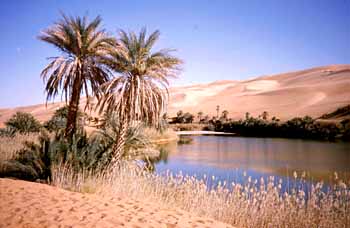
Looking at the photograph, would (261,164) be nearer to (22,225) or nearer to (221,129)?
(22,225)

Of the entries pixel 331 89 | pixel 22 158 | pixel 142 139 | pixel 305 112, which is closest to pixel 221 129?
pixel 305 112

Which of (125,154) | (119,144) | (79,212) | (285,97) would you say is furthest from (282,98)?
(79,212)

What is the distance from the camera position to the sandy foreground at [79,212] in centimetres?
484

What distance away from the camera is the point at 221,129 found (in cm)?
6147

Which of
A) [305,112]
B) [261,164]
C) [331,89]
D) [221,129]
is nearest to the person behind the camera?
[261,164]

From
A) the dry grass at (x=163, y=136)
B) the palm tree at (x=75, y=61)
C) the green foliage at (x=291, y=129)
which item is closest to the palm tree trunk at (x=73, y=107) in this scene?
the palm tree at (x=75, y=61)

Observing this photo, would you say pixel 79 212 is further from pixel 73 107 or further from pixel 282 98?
pixel 282 98

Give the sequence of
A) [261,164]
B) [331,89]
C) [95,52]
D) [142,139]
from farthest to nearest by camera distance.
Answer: [331,89]
[261,164]
[142,139]
[95,52]

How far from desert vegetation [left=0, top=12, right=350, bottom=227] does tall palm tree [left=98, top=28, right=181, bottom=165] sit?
0.09 feet

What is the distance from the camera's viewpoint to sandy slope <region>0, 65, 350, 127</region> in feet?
250

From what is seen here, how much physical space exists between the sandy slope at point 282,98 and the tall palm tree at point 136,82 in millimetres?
59027

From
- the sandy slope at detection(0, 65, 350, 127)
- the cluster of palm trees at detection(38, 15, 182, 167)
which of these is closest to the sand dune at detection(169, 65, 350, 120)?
the sandy slope at detection(0, 65, 350, 127)

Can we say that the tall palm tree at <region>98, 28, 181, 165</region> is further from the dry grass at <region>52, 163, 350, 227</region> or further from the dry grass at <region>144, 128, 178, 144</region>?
the dry grass at <region>144, 128, 178, 144</region>

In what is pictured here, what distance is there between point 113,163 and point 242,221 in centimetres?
434
